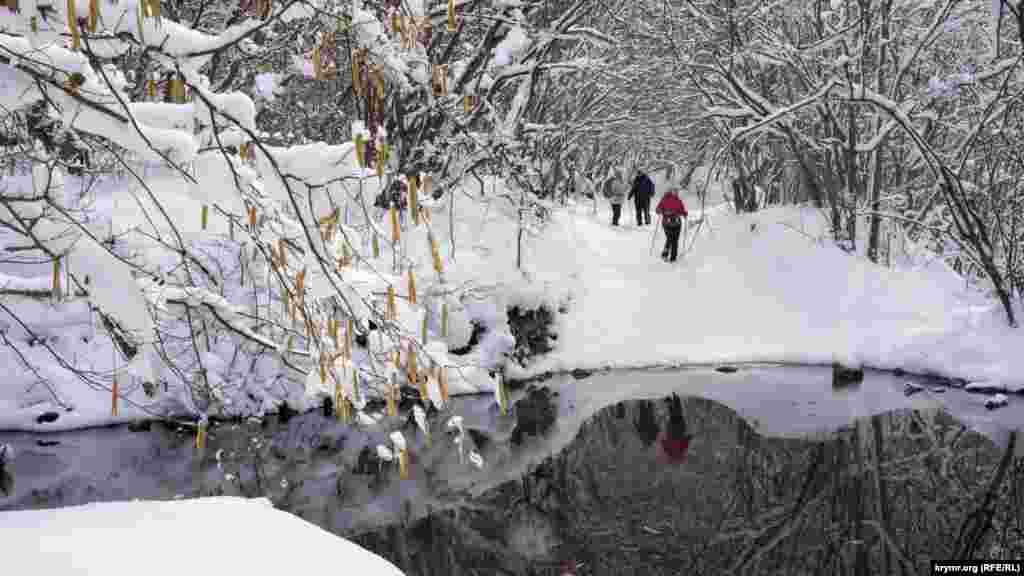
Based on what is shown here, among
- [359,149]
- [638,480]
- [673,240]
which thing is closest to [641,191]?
[673,240]

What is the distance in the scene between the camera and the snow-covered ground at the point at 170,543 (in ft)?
11.3

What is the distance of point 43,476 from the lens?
32.0 feet

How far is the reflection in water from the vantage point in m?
7.09

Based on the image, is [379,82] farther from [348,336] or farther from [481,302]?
[481,302]

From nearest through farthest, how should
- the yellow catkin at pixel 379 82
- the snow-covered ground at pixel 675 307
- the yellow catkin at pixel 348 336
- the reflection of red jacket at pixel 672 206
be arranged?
the yellow catkin at pixel 379 82, the yellow catkin at pixel 348 336, the snow-covered ground at pixel 675 307, the reflection of red jacket at pixel 672 206

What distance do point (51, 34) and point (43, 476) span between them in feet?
27.5

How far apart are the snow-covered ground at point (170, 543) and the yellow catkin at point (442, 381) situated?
1.11 metres

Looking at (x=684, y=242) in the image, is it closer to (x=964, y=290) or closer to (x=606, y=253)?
(x=606, y=253)

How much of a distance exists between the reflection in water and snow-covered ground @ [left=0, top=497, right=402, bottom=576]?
126 inches

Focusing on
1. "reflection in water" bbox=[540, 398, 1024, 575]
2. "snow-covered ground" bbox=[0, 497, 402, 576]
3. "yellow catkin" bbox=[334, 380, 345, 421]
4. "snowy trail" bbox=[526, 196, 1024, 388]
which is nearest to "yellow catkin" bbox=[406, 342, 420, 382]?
"yellow catkin" bbox=[334, 380, 345, 421]

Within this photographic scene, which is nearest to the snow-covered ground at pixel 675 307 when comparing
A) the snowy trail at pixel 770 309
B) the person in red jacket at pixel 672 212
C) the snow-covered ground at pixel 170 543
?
the snowy trail at pixel 770 309

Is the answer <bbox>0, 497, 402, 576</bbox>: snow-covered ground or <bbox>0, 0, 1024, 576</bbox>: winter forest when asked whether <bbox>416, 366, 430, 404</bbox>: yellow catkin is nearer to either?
<bbox>0, 0, 1024, 576</bbox>: winter forest

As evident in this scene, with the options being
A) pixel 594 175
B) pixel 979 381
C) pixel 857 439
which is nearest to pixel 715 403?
pixel 857 439

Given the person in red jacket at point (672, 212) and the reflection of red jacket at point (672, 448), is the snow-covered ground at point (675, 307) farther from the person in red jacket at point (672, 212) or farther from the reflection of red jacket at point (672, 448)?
the reflection of red jacket at point (672, 448)
